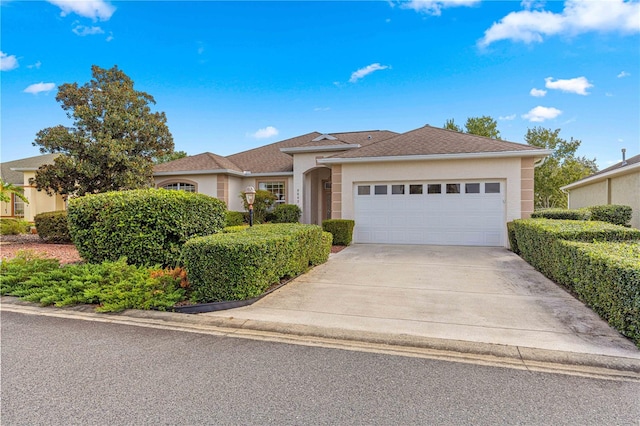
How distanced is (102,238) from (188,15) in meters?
8.00

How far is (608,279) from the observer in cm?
426

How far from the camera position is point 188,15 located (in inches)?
422

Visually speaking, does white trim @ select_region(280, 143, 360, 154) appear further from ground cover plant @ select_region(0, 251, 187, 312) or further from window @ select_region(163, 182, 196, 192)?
ground cover plant @ select_region(0, 251, 187, 312)

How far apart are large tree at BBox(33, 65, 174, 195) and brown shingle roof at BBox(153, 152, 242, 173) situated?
1681 mm

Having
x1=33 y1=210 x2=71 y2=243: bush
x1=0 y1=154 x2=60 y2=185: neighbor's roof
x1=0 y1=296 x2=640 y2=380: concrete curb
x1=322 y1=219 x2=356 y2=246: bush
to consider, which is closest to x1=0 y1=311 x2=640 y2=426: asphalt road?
x1=0 y1=296 x2=640 y2=380: concrete curb

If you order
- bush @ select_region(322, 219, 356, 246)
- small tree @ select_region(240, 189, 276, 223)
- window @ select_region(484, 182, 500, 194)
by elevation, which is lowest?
bush @ select_region(322, 219, 356, 246)

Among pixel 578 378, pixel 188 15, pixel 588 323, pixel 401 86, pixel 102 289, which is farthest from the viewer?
pixel 401 86

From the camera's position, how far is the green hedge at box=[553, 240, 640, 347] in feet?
12.3

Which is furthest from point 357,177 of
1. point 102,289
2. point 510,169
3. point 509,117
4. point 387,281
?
point 509,117

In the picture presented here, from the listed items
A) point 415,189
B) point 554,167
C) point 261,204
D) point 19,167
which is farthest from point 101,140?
point 554,167

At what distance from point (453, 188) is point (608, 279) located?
7992 mm

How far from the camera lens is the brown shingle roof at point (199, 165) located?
647 inches

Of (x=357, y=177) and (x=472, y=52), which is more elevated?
(x=472, y=52)

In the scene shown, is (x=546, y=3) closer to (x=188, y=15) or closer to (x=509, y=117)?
(x=188, y=15)
